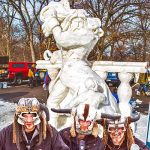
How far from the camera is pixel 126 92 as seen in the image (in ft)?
24.8

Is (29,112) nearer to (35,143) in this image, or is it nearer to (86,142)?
(35,143)

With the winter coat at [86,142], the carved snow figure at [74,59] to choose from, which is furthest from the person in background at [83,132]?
the carved snow figure at [74,59]

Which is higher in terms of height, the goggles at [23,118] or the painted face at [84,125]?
the goggles at [23,118]

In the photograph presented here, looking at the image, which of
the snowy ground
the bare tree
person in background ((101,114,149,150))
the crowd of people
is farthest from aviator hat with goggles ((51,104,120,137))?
the bare tree

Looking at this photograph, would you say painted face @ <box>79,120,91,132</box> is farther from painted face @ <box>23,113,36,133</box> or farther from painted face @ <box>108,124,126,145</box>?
painted face @ <box>23,113,36,133</box>

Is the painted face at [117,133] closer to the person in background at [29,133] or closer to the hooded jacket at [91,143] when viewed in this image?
the hooded jacket at [91,143]

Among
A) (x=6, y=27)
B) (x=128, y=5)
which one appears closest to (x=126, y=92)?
(x=128, y=5)

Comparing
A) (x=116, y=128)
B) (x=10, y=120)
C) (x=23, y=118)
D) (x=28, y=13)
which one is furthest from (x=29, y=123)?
(x=28, y=13)

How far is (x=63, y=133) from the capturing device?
11.9 feet

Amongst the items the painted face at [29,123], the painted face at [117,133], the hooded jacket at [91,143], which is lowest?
the hooded jacket at [91,143]

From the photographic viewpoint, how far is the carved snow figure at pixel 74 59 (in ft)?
22.4

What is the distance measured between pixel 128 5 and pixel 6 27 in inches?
574

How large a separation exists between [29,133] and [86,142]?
0.44 m

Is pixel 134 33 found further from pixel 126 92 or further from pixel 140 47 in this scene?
pixel 126 92
